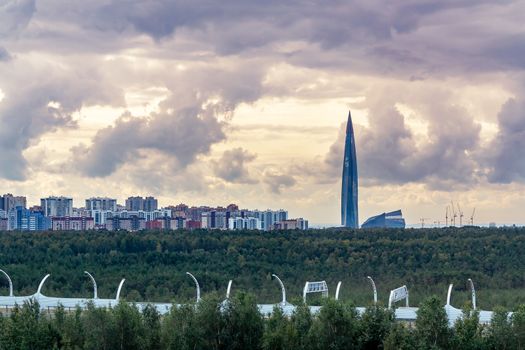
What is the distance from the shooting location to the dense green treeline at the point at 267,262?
7725 cm

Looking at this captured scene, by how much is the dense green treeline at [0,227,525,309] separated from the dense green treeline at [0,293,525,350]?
74.1ft

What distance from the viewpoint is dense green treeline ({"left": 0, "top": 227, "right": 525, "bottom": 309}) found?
77.2 m

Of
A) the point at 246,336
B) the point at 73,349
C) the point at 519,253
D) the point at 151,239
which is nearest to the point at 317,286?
the point at 246,336

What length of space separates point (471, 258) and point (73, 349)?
59.5 m

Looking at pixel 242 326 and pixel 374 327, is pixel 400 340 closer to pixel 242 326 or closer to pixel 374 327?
pixel 374 327

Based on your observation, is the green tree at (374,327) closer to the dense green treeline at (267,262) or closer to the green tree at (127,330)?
the green tree at (127,330)

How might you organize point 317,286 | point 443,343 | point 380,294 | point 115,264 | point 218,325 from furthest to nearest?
point 115,264 → point 380,294 → point 317,286 → point 218,325 → point 443,343

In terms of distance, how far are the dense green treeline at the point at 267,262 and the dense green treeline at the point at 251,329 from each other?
22580 mm

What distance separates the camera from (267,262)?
315 feet

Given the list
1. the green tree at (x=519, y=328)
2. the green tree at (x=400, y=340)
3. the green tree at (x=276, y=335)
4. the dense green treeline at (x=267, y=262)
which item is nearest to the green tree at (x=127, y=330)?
the green tree at (x=276, y=335)

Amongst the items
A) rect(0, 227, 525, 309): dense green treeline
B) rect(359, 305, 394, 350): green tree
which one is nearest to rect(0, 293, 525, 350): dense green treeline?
rect(359, 305, 394, 350): green tree

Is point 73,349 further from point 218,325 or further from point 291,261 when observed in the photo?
point 291,261

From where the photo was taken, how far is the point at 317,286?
51.6 metres

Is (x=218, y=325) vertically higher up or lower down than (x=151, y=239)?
lower down
